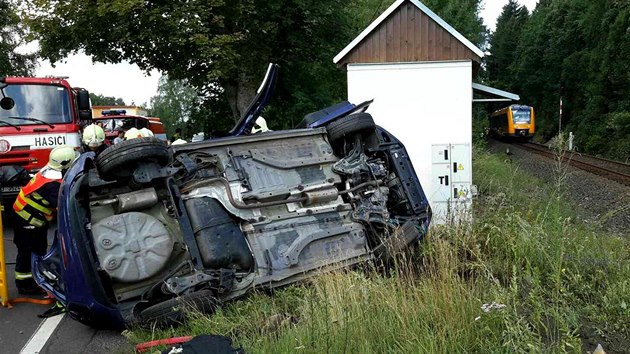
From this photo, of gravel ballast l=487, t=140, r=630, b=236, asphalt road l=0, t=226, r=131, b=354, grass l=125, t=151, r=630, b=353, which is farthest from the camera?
gravel ballast l=487, t=140, r=630, b=236

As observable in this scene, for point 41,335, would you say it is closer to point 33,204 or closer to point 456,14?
point 33,204

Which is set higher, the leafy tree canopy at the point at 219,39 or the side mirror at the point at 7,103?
the leafy tree canopy at the point at 219,39

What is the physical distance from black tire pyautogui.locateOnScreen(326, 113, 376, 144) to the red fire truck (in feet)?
20.2

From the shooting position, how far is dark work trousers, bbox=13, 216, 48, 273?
5789 millimetres

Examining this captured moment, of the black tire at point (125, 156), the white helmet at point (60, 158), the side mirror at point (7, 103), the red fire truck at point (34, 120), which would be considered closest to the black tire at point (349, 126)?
the black tire at point (125, 156)

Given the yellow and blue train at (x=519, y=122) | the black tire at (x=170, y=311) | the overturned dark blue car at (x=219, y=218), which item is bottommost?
the yellow and blue train at (x=519, y=122)

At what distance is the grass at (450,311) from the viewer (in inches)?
128

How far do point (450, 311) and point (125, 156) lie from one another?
2.88 m

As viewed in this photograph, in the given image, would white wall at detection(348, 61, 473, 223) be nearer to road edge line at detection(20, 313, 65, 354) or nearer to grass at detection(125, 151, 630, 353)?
grass at detection(125, 151, 630, 353)

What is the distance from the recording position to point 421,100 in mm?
10078

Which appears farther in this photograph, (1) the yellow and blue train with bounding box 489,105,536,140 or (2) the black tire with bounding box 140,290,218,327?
(1) the yellow and blue train with bounding box 489,105,536,140

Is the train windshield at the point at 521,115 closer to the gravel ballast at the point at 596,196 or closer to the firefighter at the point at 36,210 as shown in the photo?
the gravel ballast at the point at 596,196

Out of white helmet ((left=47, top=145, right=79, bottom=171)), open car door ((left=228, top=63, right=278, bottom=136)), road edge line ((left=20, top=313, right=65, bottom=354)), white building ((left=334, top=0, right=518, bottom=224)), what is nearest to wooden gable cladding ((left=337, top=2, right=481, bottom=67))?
white building ((left=334, top=0, right=518, bottom=224))

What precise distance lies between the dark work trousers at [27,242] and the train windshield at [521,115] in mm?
32652
